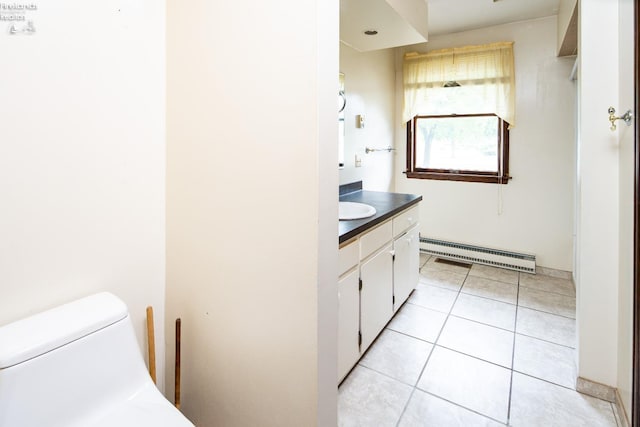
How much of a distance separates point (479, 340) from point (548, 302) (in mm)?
1002

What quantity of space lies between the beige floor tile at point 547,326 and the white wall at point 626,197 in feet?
2.27

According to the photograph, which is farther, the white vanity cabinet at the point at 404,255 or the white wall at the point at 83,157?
the white vanity cabinet at the point at 404,255

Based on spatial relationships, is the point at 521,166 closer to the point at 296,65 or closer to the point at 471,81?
the point at 471,81

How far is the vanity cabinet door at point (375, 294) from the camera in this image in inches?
77.4

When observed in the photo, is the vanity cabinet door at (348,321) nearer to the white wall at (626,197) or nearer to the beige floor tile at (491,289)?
the white wall at (626,197)

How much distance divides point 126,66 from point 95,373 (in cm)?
103

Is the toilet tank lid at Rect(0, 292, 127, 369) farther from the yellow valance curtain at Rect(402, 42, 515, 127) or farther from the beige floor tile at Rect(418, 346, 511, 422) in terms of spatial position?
the yellow valance curtain at Rect(402, 42, 515, 127)

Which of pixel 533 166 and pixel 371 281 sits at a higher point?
pixel 533 166

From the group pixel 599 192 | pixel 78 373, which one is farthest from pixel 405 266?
pixel 78 373

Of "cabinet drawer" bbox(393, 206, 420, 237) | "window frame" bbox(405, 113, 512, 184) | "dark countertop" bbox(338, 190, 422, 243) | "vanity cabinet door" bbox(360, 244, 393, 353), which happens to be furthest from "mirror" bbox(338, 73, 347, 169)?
"window frame" bbox(405, 113, 512, 184)

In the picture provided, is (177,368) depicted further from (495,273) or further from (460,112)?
(460,112)

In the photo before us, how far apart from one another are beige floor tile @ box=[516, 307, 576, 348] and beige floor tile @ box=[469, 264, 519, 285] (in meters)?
0.63

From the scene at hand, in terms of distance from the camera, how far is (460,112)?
3670 mm

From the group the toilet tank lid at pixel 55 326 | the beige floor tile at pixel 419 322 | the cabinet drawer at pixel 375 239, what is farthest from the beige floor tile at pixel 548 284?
the toilet tank lid at pixel 55 326
